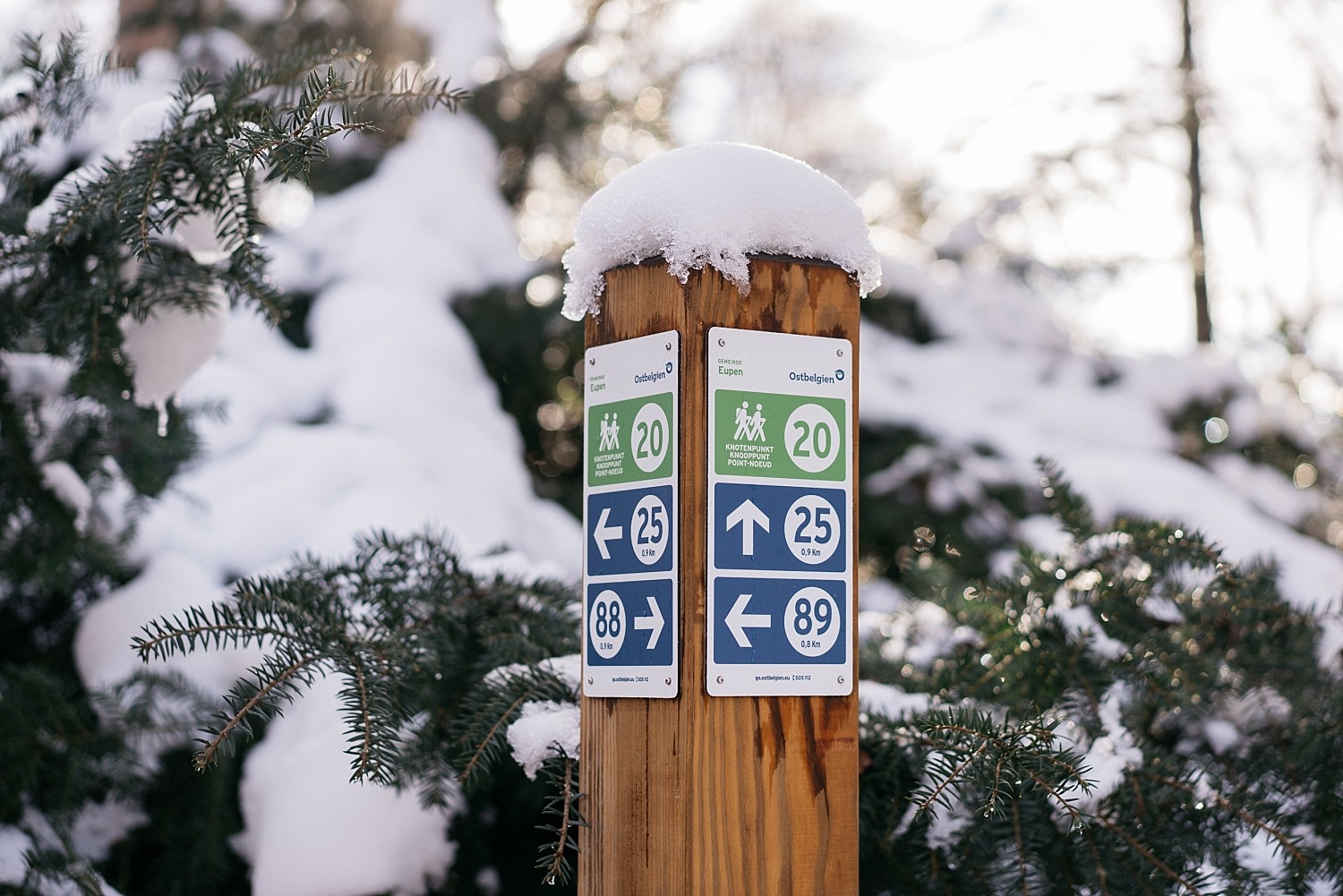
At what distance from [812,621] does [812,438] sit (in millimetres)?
253

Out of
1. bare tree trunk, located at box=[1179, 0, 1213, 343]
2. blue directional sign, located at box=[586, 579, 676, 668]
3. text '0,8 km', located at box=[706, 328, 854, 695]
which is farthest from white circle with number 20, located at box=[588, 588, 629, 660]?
bare tree trunk, located at box=[1179, 0, 1213, 343]

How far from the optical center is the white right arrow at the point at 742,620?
5.38ft

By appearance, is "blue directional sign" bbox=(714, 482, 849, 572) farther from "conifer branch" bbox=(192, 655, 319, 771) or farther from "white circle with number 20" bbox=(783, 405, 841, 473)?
"conifer branch" bbox=(192, 655, 319, 771)

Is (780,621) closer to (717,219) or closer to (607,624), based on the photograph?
(607,624)

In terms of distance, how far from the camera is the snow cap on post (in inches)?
66.6

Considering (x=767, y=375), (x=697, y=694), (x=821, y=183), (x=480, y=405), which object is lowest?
(x=697, y=694)

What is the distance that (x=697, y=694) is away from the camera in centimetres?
161

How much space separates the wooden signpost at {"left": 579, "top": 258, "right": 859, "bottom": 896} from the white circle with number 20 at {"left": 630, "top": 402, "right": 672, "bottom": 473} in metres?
0.03

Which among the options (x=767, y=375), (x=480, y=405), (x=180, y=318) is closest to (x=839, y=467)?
(x=767, y=375)

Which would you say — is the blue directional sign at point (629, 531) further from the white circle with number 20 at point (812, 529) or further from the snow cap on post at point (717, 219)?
the snow cap on post at point (717, 219)

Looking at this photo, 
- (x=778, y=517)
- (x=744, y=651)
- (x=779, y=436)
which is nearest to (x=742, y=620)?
(x=744, y=651)

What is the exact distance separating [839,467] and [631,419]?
11.8 inches

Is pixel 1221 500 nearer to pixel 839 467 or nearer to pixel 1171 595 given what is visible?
pixel 1171 595

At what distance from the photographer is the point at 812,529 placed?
67.4 inches
